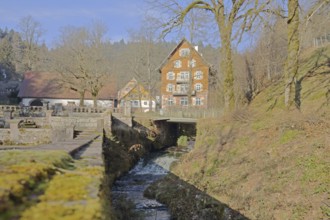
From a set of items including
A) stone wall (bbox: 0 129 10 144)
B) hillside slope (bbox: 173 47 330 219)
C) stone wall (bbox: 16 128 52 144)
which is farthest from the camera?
stone wall (bbox: 16 128 52 144)

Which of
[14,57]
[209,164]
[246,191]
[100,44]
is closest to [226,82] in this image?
[209,164]

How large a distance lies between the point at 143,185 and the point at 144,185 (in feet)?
0.16

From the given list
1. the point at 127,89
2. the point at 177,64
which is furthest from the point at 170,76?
the point at 127,89

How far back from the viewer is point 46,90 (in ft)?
162

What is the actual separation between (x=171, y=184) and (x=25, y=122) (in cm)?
977

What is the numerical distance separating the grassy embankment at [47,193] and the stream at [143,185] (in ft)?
23.9

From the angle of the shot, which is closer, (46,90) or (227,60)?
(227,60)

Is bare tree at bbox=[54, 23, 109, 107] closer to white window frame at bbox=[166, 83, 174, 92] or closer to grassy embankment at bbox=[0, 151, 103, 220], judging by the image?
white window frame at bbox=[166, 83, 174, 92]

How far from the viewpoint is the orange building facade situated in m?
47.8

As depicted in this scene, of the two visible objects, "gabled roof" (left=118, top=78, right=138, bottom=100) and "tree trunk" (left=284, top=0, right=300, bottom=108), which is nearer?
"tree trunk" (left=284, top=0, right=300, bottom=108)

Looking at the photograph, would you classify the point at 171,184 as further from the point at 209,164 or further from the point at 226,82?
the point at 226,82

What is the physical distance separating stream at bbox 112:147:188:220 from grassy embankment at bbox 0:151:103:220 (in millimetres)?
7296

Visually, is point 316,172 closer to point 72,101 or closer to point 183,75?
point 183,75

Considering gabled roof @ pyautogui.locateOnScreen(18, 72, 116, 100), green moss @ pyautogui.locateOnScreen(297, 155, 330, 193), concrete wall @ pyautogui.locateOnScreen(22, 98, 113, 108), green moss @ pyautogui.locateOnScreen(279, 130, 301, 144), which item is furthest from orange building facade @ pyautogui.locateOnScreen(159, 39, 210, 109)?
green moss @ pyautogui.locateOnScreen(297, 155, 330, 193)
